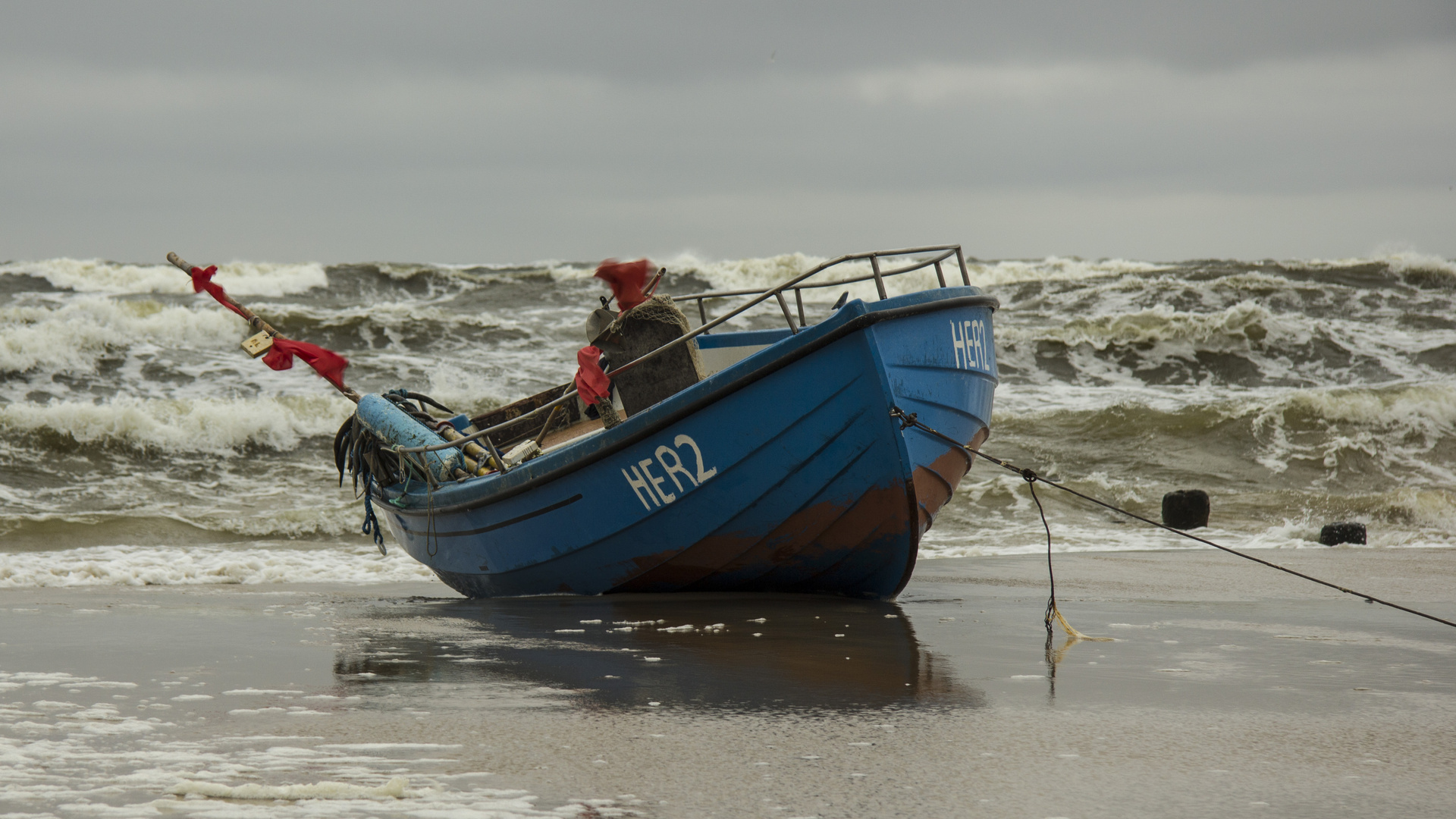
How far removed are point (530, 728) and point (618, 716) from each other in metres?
0.31

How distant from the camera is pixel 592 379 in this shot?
6125 millimetres

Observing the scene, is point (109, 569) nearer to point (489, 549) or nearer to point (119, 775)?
point (489, 549)

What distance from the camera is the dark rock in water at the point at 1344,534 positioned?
9938mm

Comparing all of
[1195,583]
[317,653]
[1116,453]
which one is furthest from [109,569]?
[1116,453]

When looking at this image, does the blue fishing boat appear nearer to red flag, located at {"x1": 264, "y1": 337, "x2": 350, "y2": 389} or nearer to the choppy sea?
red flag, located at {"x1": 264, "y1": 337, "x2": 350, "y2": 389}

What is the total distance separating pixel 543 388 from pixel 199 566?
1156 centimetres

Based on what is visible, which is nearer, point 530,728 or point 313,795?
point 313,795

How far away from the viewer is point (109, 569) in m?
8.88

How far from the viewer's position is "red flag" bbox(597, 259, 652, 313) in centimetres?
708

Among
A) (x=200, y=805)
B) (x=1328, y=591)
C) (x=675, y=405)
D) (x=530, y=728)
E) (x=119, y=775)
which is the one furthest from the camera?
(x=1328, y=591)

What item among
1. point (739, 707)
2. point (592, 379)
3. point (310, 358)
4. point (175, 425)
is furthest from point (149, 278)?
point (739, 707)

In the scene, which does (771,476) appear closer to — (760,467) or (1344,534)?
(760,467)

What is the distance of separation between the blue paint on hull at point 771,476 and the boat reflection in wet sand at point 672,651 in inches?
8.2

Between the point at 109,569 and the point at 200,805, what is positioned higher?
the point at 200,805
